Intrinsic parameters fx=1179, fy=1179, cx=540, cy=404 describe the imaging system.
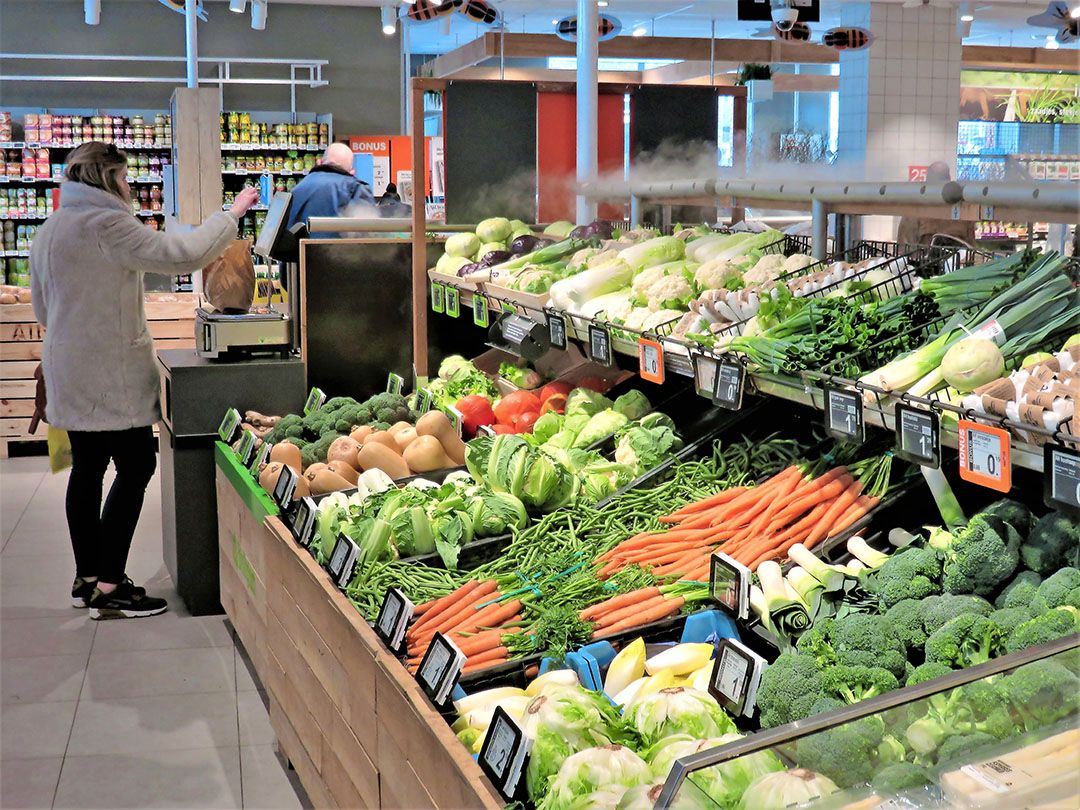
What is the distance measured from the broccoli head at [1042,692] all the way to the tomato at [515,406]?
9.04ft

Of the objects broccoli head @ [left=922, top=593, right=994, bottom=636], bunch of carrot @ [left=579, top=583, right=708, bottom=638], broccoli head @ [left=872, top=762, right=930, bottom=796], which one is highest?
broccoli head @ [left=922, top=593, right=994, bottom=636]

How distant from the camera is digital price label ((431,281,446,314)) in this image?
4.67m

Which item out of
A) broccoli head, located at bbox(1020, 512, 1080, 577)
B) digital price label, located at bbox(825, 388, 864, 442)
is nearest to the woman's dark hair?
digital price label, located at bbox(825, 388, 864, 442)

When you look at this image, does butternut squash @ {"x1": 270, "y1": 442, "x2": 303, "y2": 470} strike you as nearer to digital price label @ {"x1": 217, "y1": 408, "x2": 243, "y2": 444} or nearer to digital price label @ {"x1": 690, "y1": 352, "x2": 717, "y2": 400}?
digital price label @ {"x1": 217, "y1": 408, "x2": 243, "y2": 444}

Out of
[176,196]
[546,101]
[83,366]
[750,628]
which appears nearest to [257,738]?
[83,366]

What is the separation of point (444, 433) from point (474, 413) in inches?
11.3

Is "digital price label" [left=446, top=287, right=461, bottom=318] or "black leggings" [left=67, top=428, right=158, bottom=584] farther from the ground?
"digital price label" [left=446, top=287, right=461, bottom=318]

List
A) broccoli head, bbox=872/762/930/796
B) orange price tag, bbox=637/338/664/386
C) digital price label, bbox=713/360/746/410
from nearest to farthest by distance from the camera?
1. broccoli head, bbox=872/762/930/796
2. digital price label, bbox=713/360/746/410
3. orange price tag, bbox=637/338/664/386

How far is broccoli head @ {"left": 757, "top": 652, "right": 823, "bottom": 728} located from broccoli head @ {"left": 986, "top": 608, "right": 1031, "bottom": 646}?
0.30 meters

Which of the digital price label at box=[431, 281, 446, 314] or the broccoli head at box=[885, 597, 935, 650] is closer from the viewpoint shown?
the broccoli head at box=[885, 597, 935, 650]

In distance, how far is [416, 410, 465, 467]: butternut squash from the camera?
392 cm

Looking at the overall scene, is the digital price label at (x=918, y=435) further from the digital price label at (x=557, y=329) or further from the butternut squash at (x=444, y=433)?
the butternut squash at (x=444, y=433)

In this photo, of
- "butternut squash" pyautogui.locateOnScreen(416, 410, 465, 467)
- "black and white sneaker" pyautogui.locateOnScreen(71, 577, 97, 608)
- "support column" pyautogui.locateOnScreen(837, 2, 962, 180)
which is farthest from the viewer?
"support column" pyautogui.locateOnScreen(837, 2, 962, 180)

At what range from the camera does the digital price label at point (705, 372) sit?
266cm
